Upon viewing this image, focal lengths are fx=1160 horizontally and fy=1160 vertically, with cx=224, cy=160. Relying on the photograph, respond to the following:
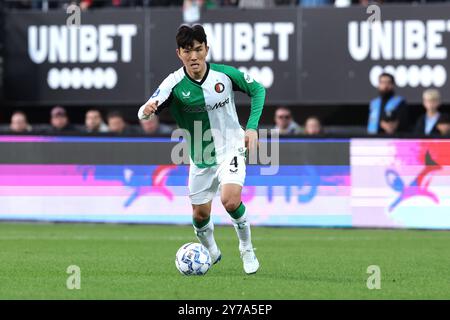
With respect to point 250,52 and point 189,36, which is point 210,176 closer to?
point 189,36

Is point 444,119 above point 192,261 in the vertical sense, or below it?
above

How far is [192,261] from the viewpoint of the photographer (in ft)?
33.9

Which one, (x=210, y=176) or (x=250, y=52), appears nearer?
(x=210, y=176)

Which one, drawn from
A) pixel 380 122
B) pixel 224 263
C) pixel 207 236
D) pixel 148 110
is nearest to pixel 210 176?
pixel 207 236

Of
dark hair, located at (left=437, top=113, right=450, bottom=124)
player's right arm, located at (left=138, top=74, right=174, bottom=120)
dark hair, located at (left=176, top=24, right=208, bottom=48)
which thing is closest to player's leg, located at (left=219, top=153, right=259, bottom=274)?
player's right arm, located at (left=138, top=74, right=174, bottom=120)

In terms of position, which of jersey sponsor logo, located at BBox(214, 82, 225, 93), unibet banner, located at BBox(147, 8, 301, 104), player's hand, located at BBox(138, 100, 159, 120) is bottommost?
player's hand, located at BBox(138, 100, 159, 120)

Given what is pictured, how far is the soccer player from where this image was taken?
34.2 feet

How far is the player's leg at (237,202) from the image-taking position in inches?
407

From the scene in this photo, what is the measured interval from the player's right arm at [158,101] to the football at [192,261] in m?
1.26

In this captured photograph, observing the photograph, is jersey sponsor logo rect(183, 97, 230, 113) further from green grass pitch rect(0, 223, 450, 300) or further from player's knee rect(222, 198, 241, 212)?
green grass pitch rect(0, 223, 450, 300)

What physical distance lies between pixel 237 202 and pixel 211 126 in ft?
2.64

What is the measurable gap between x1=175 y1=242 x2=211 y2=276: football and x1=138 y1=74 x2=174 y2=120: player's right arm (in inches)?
49.8

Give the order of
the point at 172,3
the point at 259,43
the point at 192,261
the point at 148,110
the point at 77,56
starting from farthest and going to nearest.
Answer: the point at 172,3
the point at 77,56
the point at 259,43
the point at 192,261
the point at 148,110
